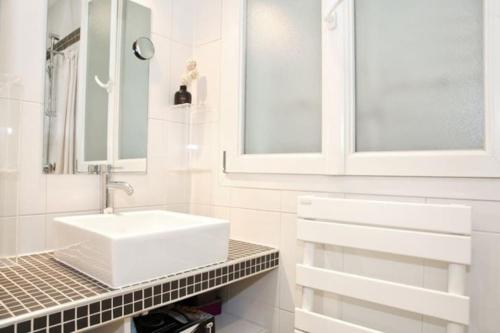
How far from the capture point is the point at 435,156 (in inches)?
38.1

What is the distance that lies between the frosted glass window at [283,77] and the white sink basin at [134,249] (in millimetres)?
463

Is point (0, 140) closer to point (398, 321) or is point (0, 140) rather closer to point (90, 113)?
point (90, 113)

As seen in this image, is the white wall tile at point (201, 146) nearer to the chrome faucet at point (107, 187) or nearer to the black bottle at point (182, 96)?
the black bottle at point (182, 96)

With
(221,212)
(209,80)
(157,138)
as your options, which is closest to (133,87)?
(157,138)

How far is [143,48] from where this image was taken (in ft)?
4.61

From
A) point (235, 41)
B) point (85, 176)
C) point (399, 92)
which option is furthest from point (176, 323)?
point (235, 41)

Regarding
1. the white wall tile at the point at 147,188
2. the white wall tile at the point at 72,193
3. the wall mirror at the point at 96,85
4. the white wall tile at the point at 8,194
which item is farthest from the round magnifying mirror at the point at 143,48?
the white wall tile at the point at 8,194

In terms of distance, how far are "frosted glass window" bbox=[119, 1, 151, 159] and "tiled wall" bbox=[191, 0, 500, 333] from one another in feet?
0.91

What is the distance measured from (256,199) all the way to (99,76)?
831 millimetres

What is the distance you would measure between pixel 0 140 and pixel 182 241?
65 centimetres

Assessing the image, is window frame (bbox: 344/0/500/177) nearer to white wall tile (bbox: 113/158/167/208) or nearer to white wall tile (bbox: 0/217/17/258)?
white wall tile (bbox: 113/158/167/208)

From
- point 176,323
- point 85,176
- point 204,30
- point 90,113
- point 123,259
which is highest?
point 204,30

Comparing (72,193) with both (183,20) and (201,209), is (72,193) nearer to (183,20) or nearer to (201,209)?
(201,209)

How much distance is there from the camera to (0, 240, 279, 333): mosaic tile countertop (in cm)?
69
